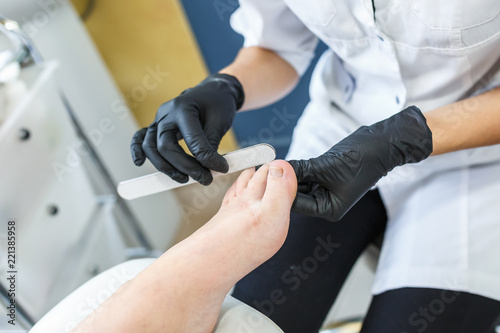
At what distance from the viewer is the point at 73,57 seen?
1.21 meters

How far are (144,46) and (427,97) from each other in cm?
105

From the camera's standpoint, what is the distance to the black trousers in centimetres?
61

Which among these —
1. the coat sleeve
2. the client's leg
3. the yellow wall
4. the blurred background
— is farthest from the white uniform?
the yellow wall

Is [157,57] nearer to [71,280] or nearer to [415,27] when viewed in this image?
[71,280]

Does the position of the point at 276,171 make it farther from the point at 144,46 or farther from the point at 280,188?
the point at 144,46

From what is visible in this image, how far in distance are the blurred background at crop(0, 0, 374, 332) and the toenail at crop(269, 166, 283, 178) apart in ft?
1.02

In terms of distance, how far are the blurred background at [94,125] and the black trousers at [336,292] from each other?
0.30 feet

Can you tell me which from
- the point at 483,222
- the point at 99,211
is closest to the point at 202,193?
the point at 99,211

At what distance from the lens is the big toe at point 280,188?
1.88ft

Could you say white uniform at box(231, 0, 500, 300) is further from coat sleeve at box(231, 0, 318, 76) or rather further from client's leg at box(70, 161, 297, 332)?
client's leg at box(70, 161, 297, 332)

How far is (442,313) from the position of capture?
614mm

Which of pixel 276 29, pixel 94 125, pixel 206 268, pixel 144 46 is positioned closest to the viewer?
pixel 206 268

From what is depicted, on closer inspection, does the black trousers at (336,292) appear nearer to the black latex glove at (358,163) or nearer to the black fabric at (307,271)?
the black fabric at (307,271)

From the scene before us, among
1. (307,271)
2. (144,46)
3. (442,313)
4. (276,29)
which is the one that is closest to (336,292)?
(307,271)
